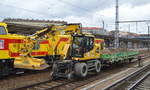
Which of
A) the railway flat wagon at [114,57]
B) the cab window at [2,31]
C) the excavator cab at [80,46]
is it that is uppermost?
the cab window at [2,31]

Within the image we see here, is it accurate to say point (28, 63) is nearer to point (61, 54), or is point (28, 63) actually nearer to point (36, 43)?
point (36, 43)

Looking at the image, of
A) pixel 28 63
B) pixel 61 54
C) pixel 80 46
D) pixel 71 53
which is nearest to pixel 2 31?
pixel 28 63

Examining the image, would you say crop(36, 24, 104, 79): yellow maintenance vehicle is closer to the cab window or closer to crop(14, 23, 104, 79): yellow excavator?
crop(14, 23, 104, 79): yellow excavator

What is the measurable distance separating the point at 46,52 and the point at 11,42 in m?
4.22

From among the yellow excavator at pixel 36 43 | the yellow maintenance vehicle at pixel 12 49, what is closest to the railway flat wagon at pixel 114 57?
the yellow excavator at pixel 36 43

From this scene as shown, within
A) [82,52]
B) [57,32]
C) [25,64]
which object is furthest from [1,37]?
[82,52]

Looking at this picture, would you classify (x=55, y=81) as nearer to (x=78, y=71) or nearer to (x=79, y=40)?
(x=78, y=71)

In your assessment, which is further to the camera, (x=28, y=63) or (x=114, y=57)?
(x=114, y=57)

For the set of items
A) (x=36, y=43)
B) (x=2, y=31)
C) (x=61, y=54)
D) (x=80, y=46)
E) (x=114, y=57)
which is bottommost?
(x=114, y=57)

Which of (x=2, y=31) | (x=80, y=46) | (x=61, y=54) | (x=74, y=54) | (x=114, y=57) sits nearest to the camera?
(x=2, y=31)

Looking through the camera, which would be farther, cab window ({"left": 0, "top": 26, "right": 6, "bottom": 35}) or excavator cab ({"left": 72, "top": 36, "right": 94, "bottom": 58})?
excavator cab ({"left": 72, "top": 36, "right": 94, "bottom": 58})

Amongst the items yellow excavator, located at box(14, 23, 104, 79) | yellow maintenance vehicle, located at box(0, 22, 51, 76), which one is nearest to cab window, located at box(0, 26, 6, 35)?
yellow maintenance vehicle, located at box(0, 22, 51, 76)

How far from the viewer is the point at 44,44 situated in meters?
15.7

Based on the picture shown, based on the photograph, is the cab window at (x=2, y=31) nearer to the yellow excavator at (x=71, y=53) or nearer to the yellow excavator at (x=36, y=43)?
the yellow excavator at (x=36, y=43)
